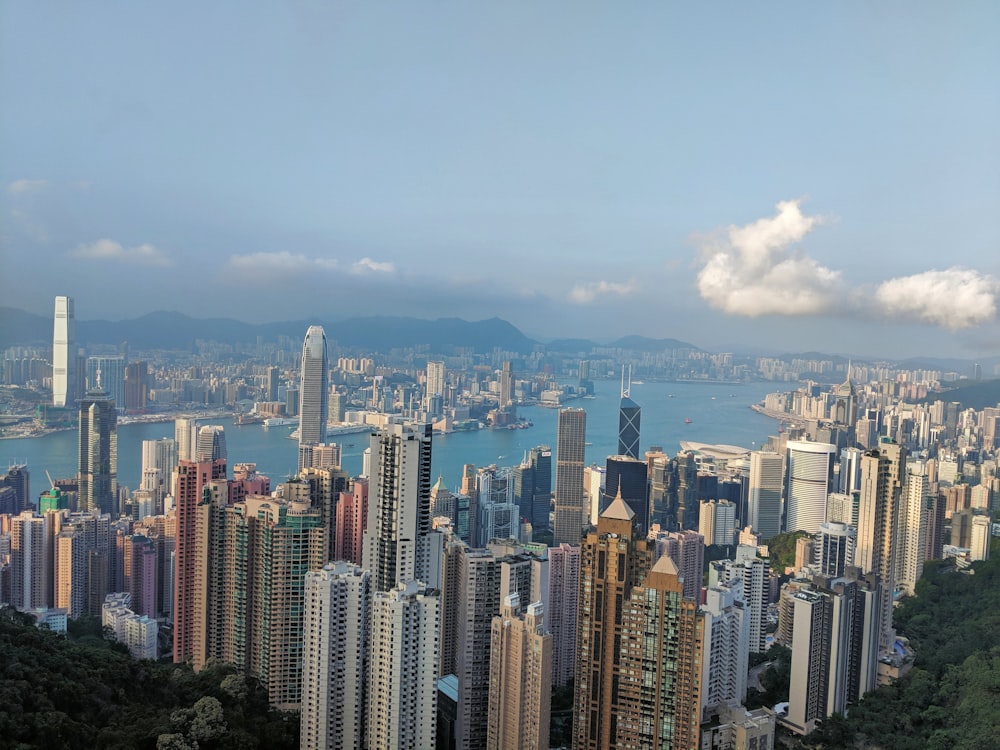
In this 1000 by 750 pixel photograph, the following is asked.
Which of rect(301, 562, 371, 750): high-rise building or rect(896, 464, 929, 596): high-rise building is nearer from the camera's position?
rect(301, 562, 371, 750): high-rise building

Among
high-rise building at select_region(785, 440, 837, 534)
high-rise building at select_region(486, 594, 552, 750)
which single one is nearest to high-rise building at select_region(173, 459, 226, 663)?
high-rise building at select_region(486, 594, 552, 750)

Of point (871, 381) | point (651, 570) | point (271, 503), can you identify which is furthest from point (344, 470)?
point (871, 381)

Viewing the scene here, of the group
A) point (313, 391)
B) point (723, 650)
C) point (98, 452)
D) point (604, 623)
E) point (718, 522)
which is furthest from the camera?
point (313, 391)

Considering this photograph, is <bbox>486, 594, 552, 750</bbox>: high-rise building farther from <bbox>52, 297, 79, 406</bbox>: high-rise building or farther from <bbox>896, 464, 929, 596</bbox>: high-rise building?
<bbox>52, 297, 79, 406</bbox>: high-rise building

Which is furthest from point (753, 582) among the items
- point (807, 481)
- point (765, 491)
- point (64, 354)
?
point (64, 354)

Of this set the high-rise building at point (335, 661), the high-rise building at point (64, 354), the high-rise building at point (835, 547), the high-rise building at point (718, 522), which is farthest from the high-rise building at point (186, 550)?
the high-rise building at point (718, 522)

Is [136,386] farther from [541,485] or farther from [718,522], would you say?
[718,522]
